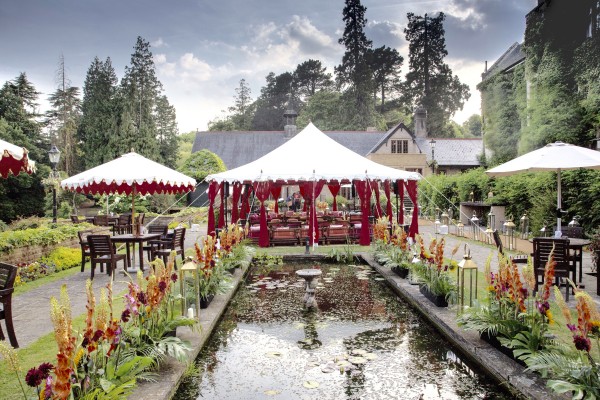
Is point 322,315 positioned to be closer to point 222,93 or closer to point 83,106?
point 83,106

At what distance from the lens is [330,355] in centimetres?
529

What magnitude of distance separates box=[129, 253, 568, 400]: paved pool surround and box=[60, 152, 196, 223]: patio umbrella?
338cm

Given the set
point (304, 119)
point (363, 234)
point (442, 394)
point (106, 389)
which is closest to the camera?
point (106, 389)

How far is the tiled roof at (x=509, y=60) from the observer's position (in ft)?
83.0

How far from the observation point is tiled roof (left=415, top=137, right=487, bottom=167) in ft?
120

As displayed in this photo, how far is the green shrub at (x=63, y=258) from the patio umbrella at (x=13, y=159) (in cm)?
420

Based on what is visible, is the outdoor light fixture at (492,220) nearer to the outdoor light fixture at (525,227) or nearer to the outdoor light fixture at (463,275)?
the outdoor light fixture at (525,227)

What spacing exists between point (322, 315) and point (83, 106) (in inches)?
1464

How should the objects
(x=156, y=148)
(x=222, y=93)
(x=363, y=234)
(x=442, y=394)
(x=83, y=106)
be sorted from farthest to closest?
1. (x=222, y=93)
2. (x=83, y=106)
3. (x=156, y=148)
4. (x=363, y=234)
5. (x=442, y=394)

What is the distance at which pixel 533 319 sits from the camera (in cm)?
452

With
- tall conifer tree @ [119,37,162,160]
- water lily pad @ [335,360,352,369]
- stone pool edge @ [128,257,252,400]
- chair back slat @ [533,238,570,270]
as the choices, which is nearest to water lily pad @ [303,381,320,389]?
water lily pad @ [335,360,352,369]

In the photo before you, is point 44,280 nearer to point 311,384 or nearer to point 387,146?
point 311,384

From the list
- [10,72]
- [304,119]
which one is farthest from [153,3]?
[304,119]

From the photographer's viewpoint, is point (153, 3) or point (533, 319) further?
point (153, 3)
